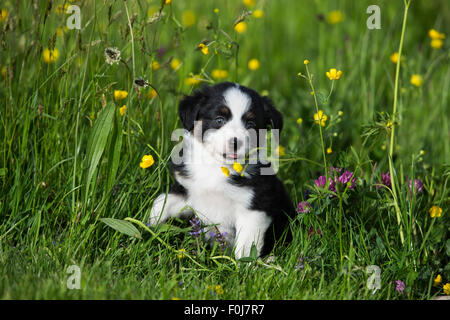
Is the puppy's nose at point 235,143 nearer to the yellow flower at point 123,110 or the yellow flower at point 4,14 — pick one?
the yellow flower at point 123,110

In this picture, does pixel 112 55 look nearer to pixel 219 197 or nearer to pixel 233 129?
pixel 233 129

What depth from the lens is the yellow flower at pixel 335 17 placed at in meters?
5.24

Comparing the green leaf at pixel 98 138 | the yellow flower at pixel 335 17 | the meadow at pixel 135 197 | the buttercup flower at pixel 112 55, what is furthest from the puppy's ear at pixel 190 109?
the yellow flower at pixel 335 17

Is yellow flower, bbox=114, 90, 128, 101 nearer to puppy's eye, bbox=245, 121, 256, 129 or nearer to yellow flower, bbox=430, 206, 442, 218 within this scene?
puppy's eye, bbox=245, 121, 256, 129

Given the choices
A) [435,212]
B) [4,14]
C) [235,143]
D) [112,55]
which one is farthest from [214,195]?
[4,14]

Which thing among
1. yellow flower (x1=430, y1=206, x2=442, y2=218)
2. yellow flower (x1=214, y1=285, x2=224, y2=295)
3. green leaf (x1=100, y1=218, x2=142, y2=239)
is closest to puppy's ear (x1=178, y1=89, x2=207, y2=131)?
green leaf (x1=100, y1=218, x2=142, y2=239)

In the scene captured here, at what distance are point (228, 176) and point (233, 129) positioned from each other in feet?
0.89

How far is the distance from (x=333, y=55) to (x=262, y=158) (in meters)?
2.42

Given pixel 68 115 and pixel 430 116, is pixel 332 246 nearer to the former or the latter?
pixel 68 115

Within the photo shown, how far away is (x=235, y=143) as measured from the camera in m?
2.83

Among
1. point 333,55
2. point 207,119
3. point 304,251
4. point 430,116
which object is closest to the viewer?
point 304,251
